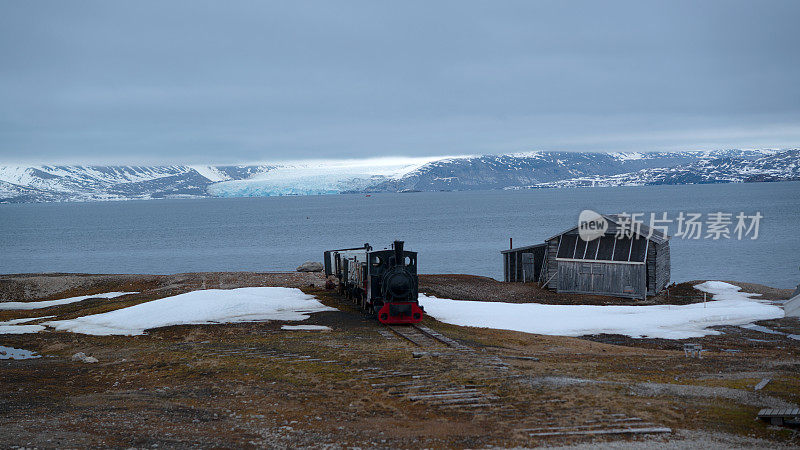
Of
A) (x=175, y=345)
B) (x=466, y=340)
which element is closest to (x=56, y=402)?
(x=175, y=345)

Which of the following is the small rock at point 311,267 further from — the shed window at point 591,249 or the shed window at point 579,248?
the shed window at point 591,249

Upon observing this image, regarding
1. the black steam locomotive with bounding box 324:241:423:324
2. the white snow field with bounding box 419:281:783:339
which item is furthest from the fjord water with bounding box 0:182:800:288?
the black steam locomotive with bounding box 324:241:423:324

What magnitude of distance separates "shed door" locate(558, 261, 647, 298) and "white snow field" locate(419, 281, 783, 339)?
13.3 feet

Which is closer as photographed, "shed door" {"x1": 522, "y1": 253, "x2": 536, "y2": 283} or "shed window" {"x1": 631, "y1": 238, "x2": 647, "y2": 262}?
"shed window" {"x1": 631, "y1": 238, "x2": 647, "y2": 262}

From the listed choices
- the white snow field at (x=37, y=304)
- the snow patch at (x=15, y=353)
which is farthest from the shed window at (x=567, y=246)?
the snow patch at (x=15, y=353)

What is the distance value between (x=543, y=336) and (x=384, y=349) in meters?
9.19

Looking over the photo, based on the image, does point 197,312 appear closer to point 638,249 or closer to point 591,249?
point 591,249

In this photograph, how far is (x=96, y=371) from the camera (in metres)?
23.0

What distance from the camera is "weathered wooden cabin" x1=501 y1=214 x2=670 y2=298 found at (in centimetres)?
4469

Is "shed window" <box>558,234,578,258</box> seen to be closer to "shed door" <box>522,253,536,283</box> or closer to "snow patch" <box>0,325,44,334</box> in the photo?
"shed door" <box>522,253,536,283</box>

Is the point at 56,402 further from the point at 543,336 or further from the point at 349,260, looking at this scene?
the point at 349,260

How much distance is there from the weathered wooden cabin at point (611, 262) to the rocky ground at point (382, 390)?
13551 mm

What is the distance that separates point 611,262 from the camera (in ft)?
149

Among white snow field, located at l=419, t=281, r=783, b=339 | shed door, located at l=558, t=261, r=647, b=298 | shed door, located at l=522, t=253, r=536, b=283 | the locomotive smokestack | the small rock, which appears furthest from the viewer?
the small rock
